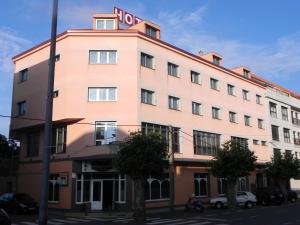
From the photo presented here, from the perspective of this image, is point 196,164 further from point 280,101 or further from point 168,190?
point 280,101

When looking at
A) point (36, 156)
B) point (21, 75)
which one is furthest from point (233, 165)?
point (21, 75)

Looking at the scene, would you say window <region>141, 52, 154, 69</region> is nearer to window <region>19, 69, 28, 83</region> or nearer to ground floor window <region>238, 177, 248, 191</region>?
window <region>19, 69, 28, 83</region>

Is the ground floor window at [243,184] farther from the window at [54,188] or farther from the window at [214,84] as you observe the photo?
the window at [54,188]

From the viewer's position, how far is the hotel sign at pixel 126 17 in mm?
37938

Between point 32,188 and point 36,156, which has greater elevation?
point 36,156

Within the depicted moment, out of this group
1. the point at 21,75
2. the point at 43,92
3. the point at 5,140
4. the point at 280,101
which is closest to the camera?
the point at 43,92

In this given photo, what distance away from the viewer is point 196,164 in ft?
122

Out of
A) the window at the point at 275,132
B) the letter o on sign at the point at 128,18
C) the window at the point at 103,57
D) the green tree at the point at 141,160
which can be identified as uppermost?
the letter o on sign at the point at 128,18

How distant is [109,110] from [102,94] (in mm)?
1543

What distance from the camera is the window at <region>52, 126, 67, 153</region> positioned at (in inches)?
1303

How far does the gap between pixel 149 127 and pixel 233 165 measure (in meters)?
7.52

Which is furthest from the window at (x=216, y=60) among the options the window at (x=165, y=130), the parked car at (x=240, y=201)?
the parked car at (x=240, y=201)

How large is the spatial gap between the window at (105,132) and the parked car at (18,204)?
6714mm

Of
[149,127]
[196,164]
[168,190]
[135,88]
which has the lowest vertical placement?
[168,190]
